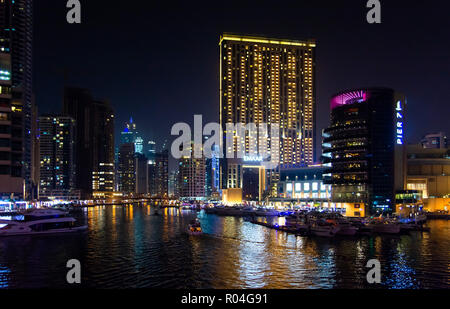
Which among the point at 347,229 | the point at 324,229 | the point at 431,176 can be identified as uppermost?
the point at 431,176

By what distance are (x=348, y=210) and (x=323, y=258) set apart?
8226 centimetres

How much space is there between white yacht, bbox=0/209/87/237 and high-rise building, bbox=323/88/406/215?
282 feet

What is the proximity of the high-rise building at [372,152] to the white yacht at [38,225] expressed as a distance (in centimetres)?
8581

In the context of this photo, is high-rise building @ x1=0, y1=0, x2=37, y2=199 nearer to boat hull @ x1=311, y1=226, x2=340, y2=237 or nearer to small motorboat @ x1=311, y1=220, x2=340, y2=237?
small motorboat @ x1=311, y1=220, x2=340, y2=237

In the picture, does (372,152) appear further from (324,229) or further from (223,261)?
(223,261)

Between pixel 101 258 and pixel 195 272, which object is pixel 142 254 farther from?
pixel 195 272

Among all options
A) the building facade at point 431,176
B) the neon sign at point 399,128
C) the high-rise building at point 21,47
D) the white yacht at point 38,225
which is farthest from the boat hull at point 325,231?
the high-rise building at point 21,47

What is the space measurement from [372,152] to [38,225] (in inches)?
3799

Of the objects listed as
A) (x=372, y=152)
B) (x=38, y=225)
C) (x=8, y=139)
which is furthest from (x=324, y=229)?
(x=8, y=139)

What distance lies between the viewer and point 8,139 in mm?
103375

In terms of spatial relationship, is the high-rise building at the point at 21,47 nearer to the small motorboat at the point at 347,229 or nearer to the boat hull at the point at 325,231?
the boat hull at the point at 325,231

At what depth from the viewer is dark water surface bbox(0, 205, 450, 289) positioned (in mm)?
42500

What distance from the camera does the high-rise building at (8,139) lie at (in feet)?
337
